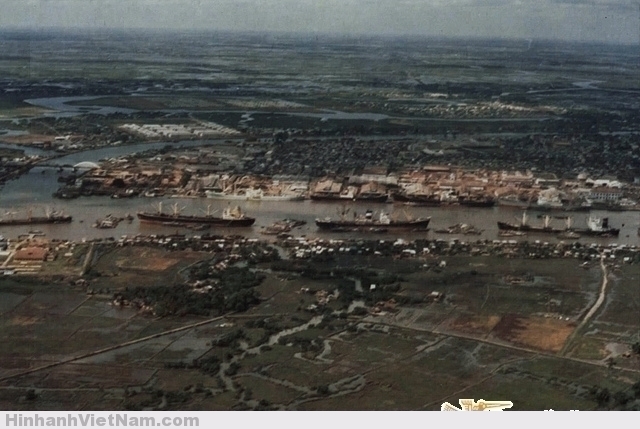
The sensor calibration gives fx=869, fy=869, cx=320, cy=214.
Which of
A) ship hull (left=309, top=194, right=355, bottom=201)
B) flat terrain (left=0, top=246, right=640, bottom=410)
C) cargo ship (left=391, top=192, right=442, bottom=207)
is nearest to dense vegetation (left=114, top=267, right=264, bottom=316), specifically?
flat terrain (left=0, top=246, right=640, bottom=410)

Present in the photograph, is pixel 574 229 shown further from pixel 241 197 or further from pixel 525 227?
pixel 241 197

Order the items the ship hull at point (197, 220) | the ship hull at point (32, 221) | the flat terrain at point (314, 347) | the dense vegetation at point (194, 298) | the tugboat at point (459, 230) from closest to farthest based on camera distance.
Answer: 1. the flat terrain at point (314, 347)
2. the dense vegetation at point (194, 298)
3. the ship hull at point (32, 221)
4. the ship hull at point (197, 220)
5. the tugboat at point (459, 230)

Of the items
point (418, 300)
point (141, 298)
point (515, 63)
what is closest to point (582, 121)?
point (515, 63)

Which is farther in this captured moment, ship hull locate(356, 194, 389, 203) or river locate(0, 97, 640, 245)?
ship hull locate(356, 194, 389, 203)

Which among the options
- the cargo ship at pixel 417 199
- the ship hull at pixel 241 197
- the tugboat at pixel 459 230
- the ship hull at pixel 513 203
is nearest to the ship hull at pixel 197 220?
the ship hull at pixel 241 197

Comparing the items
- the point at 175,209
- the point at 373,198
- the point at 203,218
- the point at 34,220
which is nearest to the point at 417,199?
the point at 373,198

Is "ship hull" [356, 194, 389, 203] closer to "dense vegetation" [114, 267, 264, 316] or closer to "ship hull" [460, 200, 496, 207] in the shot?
"ship hull" [460, 200, 496, 207]

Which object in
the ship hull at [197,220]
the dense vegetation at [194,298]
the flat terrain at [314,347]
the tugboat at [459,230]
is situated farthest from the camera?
the tugboat at [459,230]

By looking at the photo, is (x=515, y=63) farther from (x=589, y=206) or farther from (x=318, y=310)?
(x=318, y=310)

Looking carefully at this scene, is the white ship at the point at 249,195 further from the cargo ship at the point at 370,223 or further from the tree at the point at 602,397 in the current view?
the tree at the point at 602,397
